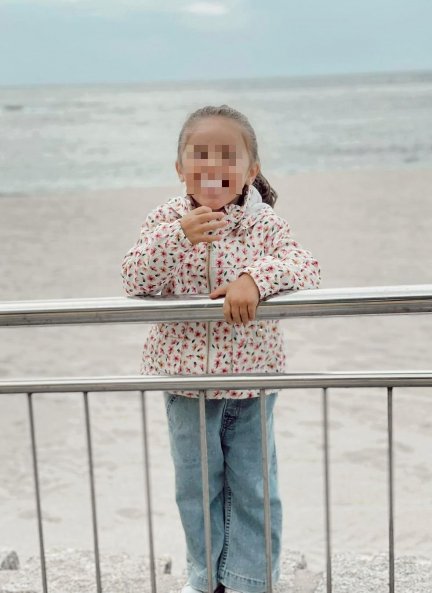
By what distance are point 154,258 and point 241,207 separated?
0.31 metres

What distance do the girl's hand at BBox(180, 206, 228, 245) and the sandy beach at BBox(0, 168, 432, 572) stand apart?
2.45 meters

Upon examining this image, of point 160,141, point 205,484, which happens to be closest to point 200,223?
point 205,484

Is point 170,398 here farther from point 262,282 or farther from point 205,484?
point 262,282

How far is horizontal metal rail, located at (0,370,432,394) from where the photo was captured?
2.42 metres

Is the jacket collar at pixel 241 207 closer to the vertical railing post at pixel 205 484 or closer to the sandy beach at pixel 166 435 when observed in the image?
the vertical railing post at pixel 205 484

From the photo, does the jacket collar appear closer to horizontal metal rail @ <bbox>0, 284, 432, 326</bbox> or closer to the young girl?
the young girl

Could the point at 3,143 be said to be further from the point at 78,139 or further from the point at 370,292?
the point at 370,292

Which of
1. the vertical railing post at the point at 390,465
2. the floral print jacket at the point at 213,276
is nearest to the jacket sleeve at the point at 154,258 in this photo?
the floral print jacket at the point at 213,276

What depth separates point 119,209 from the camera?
696 inches

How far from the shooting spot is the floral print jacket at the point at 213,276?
2525 mm

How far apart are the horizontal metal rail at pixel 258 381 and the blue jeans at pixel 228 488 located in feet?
0.67

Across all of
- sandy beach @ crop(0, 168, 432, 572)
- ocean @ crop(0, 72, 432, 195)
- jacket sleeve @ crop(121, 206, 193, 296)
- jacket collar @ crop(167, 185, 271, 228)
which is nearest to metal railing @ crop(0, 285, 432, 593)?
jacket sleeve @ crop(121, 206, 193, 296)

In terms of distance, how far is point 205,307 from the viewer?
2.37 meters

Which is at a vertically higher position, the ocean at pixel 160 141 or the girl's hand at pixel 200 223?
the ocean at pixel 160 141
